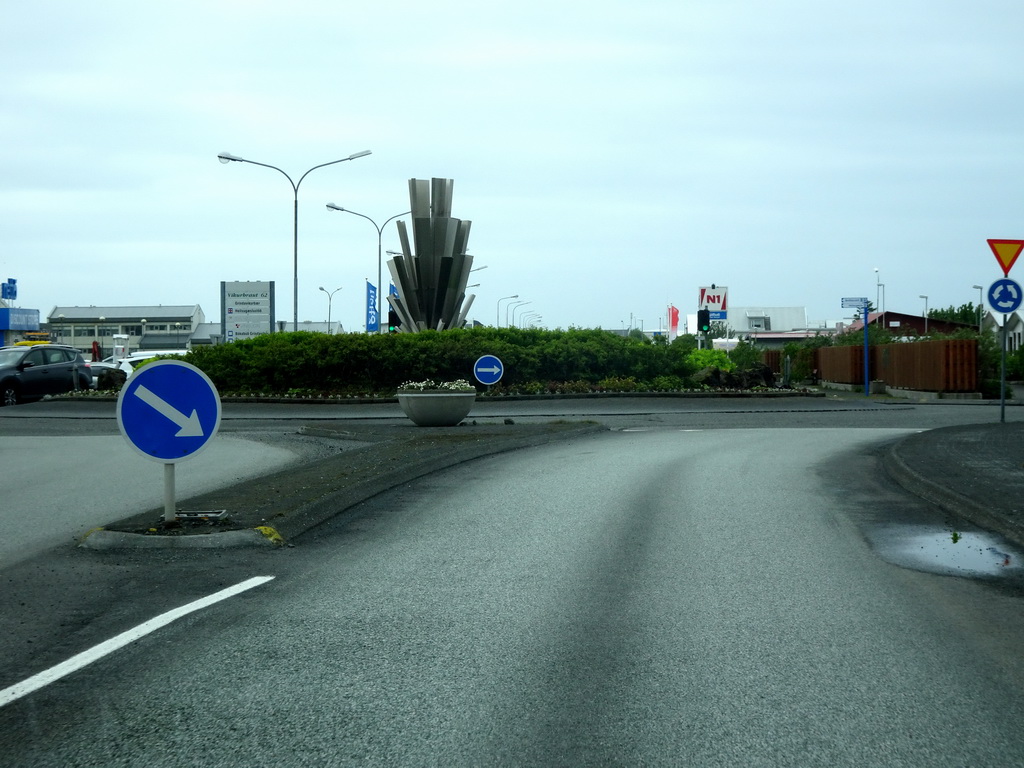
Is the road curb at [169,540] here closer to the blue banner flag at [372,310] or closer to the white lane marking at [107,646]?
the white lane marking at [107,646]

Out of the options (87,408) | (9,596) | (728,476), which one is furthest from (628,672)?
(87,408)

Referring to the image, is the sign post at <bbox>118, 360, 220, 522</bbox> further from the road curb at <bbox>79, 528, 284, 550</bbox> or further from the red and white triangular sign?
the red and white triangular sign

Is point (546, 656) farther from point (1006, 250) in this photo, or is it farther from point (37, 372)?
point (37, 372)

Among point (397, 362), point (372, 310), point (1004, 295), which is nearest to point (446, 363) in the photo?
point (397, 362)

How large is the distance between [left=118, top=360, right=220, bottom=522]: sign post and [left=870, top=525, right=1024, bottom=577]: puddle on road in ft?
16.6

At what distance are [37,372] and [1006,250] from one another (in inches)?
1035

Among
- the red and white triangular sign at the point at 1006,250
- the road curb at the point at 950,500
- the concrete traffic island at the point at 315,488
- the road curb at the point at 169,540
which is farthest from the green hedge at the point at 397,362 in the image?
the road curb at the point at 169,540

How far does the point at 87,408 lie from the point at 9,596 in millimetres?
25270

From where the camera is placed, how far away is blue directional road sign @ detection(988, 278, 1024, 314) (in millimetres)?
20766

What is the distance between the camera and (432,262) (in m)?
41.9

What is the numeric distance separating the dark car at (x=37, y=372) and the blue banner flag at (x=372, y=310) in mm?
15541

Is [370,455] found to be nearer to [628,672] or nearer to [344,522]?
[344,522]

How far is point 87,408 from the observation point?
30.4 m

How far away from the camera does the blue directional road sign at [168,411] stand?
851 cm
